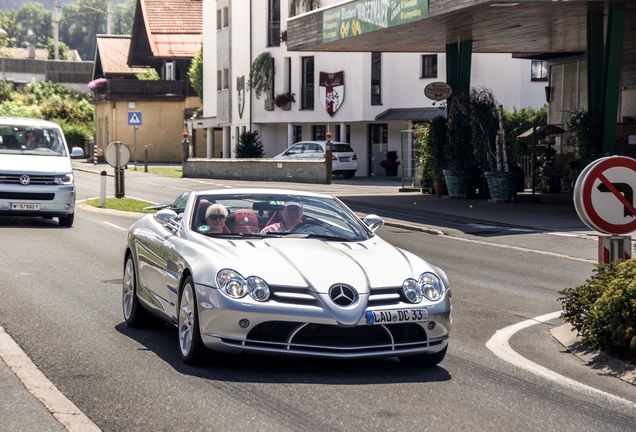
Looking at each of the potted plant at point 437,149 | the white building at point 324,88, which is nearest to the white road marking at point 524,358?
the potted plant at point 437,149

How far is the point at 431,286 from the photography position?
26.9 ft

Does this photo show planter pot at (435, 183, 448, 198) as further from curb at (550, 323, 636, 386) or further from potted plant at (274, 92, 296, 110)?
potted plant at (274, 92, 296, 110)

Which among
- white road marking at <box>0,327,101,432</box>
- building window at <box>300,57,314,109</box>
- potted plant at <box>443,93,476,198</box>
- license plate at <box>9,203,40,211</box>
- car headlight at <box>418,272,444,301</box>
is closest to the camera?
white road marking at <box>0,327,101,432</box>

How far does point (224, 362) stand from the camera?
8227mm

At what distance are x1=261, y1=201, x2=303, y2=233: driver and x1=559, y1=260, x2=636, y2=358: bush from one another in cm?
235

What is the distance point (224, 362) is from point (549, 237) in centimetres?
1292

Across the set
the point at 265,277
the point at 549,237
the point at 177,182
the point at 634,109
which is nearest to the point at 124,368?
the point at 265,277

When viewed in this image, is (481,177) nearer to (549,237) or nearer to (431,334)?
(549,237)

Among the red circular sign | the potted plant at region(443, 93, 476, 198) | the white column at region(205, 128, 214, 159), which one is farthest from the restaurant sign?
the white column at region(205, 128, 214, 159)

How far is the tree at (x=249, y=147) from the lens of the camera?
55625mm

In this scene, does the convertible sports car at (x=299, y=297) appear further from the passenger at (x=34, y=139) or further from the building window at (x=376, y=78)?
the building window at (x=376, y=78)

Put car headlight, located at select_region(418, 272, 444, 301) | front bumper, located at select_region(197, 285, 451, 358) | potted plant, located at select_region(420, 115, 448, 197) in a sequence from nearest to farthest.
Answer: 1. front bumper, located at select_region(197, 285, 451, 358)
2. car headlight, located at select_region(418, 272, 444, 301)
3. potted plant, located at select_region(420, 115, 448, 197)

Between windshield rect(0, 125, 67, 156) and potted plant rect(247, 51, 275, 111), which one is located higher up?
potted plant rect(247, 51, 275, 111)

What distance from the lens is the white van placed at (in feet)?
69.4
